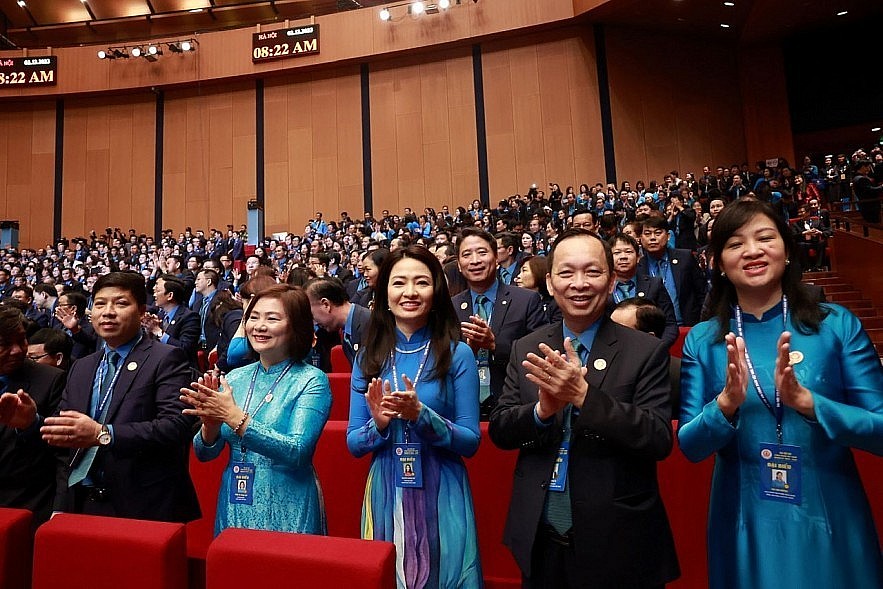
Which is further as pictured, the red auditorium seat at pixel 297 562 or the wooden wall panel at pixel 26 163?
the wooden wall panel at pixel 26 163

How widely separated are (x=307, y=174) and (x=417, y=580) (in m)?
13.1

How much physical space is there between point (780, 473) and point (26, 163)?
17.5 metres

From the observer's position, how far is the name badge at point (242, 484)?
147cm

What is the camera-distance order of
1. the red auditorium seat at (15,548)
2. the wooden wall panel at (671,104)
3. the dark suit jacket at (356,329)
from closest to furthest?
the red auditorium seat at (15,548)
the dark suit jacket at (356,329)
the wooden wall panel at (671,104)

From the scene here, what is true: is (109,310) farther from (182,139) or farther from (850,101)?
(850,101)

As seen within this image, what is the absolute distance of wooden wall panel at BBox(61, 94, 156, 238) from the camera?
14102 mm

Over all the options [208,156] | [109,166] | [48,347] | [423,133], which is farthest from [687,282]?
[109,166]

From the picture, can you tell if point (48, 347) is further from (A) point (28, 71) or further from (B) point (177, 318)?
(A) point (28, 71)

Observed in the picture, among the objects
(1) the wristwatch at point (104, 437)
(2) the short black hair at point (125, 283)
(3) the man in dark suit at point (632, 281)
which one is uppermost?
(3) the man in dark suit at point (632, 281)

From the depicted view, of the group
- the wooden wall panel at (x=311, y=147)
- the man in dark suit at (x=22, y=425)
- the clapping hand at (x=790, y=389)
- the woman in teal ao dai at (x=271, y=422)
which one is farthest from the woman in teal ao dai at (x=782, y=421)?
the wooden wall panel at (x=311, y=147)

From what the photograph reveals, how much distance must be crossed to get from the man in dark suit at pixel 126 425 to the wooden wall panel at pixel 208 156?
41.6 ft

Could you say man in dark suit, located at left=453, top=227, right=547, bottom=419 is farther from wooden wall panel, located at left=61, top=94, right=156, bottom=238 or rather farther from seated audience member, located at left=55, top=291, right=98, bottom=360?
wooden wall panel, located at left=61, top=94, right=156, bottom=238

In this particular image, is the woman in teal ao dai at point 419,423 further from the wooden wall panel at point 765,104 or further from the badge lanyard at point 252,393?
the wooden wall panel at point 765,104

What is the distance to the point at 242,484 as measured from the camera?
4.85 feet
